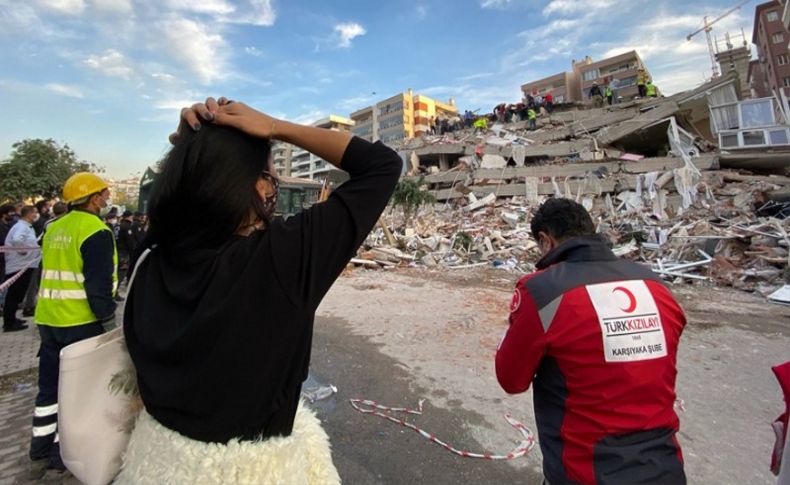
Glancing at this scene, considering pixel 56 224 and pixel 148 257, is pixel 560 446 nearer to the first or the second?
pixel 148 257

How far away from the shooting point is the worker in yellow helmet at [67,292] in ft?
8.73

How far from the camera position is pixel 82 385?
3.21 ft

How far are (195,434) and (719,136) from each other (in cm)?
2391

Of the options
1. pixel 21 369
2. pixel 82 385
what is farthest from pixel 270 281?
pixel 21 369

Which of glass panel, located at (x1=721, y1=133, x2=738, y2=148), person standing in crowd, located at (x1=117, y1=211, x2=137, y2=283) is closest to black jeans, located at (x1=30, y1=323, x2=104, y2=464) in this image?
person standing in crowd, located at (x1=117, y1=211, x2=137, y2=283)

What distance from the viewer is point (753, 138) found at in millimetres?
17344

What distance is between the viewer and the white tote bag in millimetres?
962

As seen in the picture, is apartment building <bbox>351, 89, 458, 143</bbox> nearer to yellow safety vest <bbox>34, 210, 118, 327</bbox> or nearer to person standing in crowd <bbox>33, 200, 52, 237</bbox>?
person standing in crowd <bbox>33, 200, 52, 237</bbox>

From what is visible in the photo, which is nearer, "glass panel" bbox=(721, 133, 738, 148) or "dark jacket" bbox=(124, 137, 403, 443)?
"dark jacket" bbox=(124, 137, 403, 443)

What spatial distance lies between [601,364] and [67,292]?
3.32 metres

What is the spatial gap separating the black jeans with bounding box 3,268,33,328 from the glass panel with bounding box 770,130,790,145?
82.2 feet

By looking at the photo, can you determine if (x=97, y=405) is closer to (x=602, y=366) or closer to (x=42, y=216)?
(x=602, y=366)

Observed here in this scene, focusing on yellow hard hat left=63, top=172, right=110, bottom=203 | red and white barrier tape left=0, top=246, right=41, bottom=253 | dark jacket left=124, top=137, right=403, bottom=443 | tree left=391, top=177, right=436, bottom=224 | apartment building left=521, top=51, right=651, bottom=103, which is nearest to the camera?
dark jacket left=124, top=137, right=403, bottom=443

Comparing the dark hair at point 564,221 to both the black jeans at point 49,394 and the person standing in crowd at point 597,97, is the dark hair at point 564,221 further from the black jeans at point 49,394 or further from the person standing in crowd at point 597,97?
the person standing in crowd at point 597,97
